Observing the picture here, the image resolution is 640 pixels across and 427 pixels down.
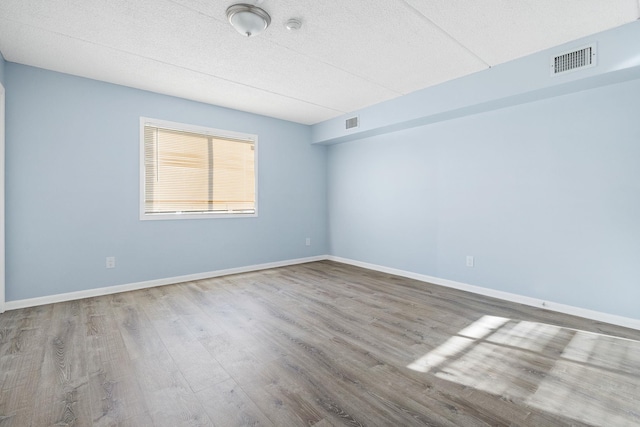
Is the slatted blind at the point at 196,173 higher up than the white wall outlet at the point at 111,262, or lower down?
higher up

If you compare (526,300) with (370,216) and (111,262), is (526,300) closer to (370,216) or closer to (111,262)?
(370,216)

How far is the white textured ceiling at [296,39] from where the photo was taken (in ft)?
7.19

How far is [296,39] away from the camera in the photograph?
261cm

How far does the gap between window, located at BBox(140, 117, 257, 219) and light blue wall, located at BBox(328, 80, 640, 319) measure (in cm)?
221

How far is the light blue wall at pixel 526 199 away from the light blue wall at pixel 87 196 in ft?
8.59

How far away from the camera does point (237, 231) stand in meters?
4.64

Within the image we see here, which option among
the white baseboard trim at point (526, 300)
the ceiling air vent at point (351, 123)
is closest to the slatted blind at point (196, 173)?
the ceiling air vent at point (351, 123)

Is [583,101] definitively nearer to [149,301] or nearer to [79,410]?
[79,410]

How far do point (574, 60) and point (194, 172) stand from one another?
4.48m

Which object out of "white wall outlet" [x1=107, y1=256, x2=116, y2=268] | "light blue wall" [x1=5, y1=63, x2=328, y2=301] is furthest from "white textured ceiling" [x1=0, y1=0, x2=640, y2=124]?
"white wall outlet" [x1=107, y1=256, x2=116, y2=268]

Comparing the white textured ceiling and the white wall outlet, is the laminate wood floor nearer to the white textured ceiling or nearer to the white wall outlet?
the white wall outlet

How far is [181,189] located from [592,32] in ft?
15.6

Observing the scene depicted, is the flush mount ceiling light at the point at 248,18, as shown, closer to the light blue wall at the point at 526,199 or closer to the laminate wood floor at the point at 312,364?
the laminate wood floor at the point at 312,364

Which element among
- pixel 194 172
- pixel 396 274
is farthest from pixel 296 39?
pixel 396 274
